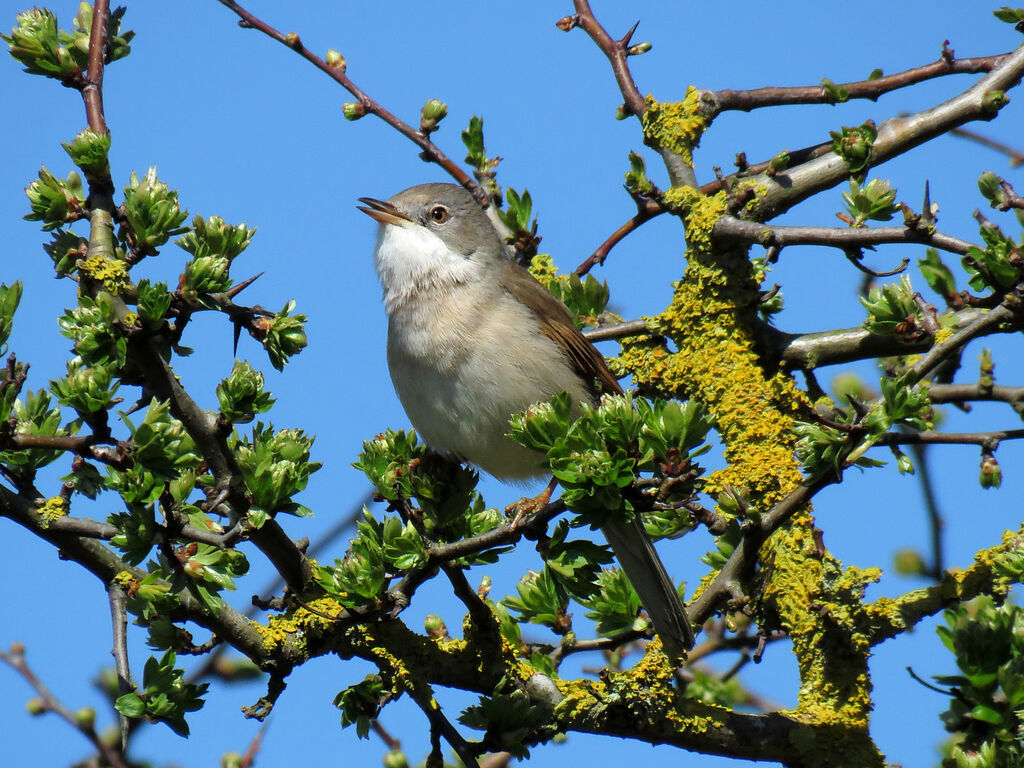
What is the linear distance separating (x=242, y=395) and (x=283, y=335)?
24cm

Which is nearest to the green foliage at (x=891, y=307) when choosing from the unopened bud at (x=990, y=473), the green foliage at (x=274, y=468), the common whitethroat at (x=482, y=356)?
the unopened bud at (x=990, y=473)

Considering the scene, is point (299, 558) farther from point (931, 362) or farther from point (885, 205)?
point (885, 205)

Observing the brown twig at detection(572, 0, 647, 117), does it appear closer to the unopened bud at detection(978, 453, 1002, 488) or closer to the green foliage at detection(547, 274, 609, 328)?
the green foliage at detection(547, 274, 609, 328)

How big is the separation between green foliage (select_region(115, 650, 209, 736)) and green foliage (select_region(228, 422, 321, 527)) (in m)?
0.47

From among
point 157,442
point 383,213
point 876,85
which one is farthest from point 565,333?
point 157,442

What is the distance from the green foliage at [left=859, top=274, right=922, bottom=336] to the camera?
10.9 feet

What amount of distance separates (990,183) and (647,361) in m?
1.41

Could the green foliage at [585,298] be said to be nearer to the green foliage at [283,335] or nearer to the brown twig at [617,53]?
the brown twig at [617,53]

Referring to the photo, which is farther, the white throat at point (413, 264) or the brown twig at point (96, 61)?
the white throat at point (413, 264)

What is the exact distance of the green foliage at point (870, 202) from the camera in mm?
3719

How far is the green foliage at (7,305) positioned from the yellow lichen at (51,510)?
463mm

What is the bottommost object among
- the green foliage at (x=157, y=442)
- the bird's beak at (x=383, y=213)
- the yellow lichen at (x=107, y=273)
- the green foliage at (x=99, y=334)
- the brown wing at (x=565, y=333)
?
the green foliage at (x=157, y=442)

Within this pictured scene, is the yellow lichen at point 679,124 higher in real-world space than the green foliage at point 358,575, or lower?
higher

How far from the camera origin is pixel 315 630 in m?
3.10
